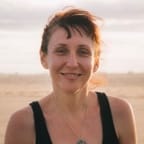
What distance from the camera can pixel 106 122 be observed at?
4090 mm

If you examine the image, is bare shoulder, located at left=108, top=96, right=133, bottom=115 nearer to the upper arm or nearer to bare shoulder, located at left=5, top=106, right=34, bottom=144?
the upper arm

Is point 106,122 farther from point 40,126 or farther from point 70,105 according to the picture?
point 40,126

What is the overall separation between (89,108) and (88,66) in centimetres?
46

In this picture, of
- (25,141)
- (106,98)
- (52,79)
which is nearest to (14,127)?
(25,141)

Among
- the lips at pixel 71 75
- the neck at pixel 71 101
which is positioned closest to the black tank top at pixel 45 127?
the neck at pixel 71 101

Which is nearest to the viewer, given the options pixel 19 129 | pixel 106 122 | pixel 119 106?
pixel 19 129

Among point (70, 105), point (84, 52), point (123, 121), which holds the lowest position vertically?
point (123, 121)

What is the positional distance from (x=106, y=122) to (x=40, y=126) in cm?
44

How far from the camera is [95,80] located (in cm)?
437

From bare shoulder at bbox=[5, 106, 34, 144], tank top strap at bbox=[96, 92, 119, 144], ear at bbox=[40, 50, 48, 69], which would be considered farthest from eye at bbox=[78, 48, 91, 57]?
bare shoulder at bbox=[5, 106, 34, 144]

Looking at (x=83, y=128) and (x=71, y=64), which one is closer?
(x=71, y=64)

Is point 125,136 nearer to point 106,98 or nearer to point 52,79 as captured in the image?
point 106,98

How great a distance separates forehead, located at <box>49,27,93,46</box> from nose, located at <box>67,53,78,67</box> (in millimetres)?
89

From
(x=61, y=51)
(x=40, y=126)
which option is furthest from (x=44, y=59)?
(x=40, y=126)
